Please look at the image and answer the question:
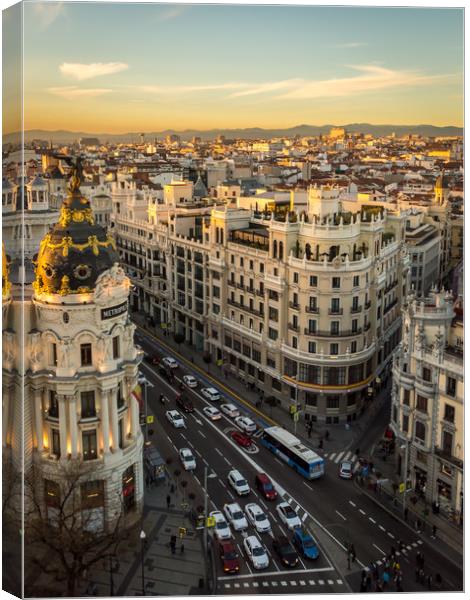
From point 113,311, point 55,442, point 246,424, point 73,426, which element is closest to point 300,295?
point 246,424

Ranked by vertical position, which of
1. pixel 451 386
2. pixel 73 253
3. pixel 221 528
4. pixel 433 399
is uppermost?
pixel 73 253

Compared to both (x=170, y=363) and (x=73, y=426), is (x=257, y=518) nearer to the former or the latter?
(x=73, y=426)

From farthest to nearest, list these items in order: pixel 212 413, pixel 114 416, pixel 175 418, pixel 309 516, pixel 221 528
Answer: pixel 212 413 < pixel 175 418 < pixel 309 516 < pixel 221 528 < pixel 114 416

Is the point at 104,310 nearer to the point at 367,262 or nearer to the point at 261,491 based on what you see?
the point at 261,491

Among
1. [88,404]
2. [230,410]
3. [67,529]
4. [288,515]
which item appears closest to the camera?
[67,529]

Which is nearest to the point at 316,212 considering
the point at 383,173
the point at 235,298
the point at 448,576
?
the point at 235,298

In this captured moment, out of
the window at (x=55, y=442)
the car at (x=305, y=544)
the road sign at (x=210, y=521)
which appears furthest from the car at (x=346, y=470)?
the window at (x=55, y=442)

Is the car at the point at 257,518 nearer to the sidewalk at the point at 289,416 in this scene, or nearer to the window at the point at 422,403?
the sidewalk at the point at 289,416
